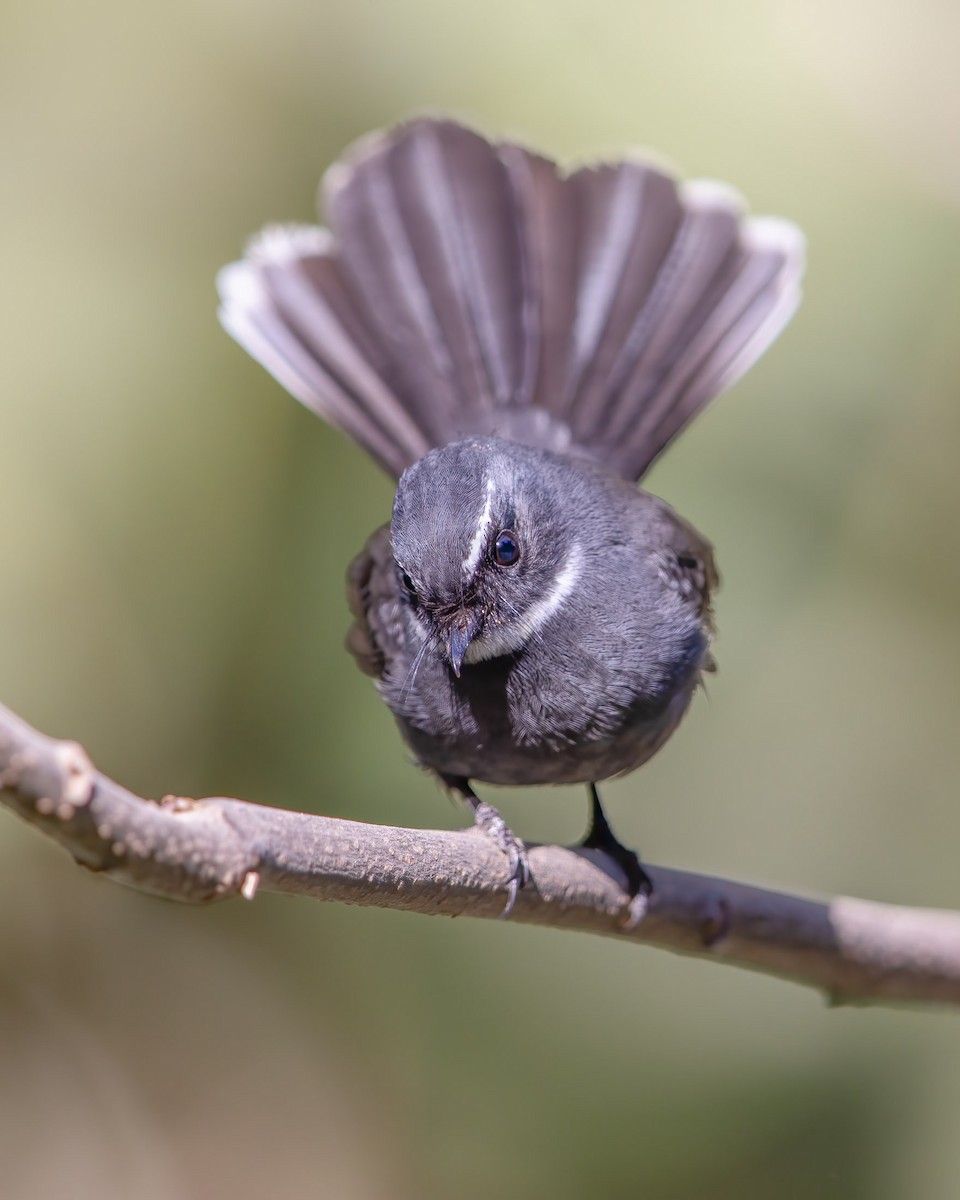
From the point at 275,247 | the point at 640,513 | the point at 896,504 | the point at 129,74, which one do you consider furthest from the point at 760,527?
the point at 129,74

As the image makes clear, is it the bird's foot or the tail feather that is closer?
the bird's foot

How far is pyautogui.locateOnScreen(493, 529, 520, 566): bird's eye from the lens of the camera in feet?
12.0

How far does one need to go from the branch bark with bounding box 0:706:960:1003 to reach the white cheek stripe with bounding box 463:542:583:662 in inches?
21.5

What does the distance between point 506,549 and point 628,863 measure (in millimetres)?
939

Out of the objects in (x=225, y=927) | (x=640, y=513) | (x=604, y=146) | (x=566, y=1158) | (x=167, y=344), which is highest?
(x=604, y=146)

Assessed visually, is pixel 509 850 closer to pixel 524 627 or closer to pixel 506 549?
pixel 524 627

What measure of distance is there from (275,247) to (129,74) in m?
1.02

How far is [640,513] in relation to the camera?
4.32 meters

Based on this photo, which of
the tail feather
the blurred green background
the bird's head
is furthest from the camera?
the tail feather

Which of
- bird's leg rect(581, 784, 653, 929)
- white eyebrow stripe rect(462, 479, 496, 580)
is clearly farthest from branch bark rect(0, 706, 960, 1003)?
white eyebrow stripe rect(462, 479, 496, 580)

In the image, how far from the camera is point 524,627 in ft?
12.4

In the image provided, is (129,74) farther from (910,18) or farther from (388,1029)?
(388,1029)

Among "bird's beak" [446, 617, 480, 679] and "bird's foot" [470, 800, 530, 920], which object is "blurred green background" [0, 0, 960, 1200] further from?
"bird's beak" [446, 617, 480, 679]

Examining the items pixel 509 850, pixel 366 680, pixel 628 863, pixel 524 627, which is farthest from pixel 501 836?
pixel 366 680
